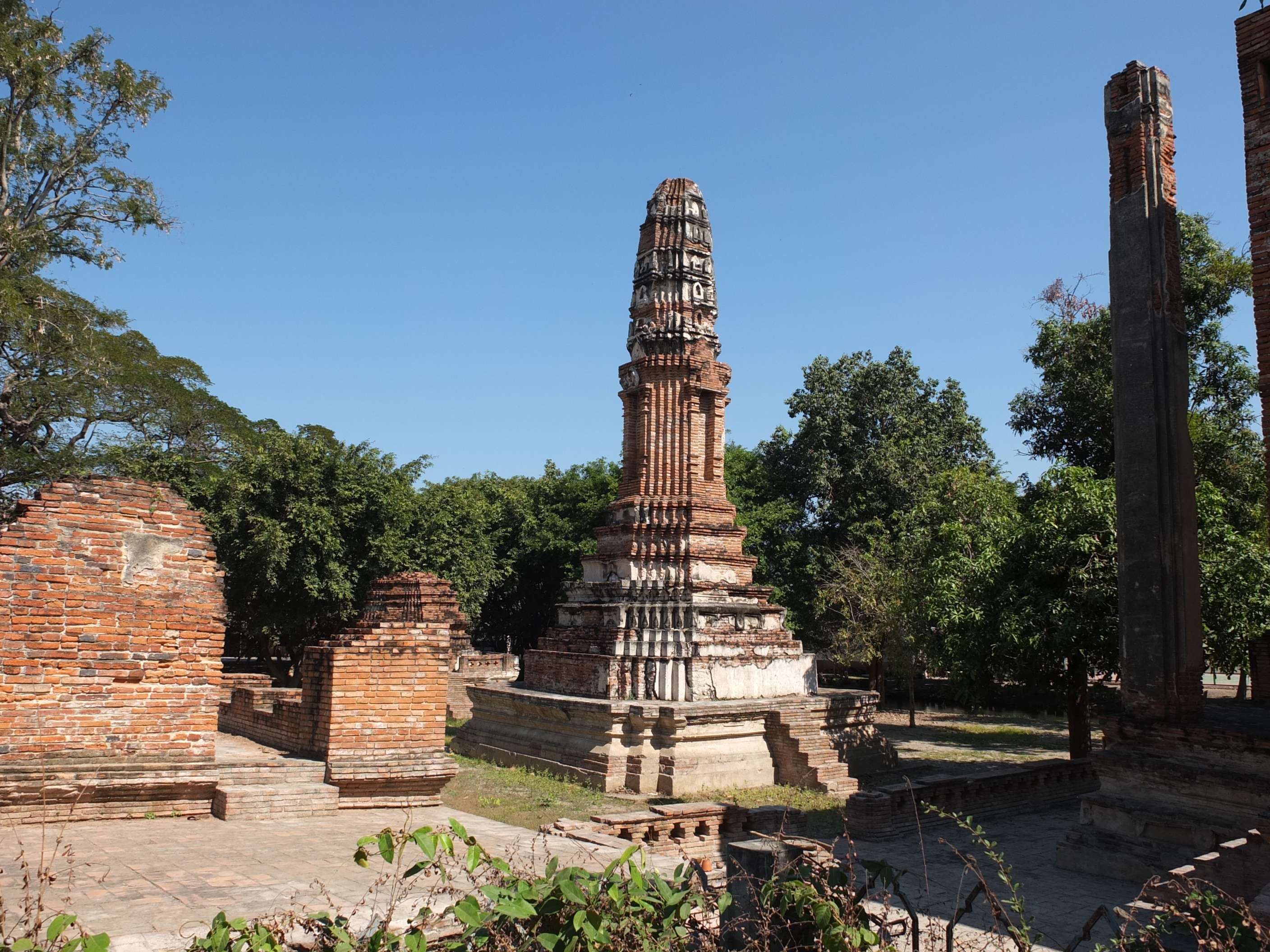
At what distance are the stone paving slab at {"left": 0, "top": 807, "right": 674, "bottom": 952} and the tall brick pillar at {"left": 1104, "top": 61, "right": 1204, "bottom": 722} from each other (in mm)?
5368

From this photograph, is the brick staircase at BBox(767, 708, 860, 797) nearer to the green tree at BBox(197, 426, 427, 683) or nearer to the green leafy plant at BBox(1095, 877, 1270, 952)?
the green leafy plant at BBox(1095, 877, 1270, 952)

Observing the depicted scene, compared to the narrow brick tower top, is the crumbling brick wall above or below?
below

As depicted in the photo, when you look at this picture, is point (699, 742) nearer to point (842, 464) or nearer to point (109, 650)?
point (109, 650)

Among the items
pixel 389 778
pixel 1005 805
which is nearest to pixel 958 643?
pixel 1005 805

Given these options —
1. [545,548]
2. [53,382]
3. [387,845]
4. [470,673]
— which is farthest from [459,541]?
[387,845]

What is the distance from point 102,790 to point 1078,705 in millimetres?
13498

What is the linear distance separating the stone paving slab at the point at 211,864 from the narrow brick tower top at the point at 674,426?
24.0 ft

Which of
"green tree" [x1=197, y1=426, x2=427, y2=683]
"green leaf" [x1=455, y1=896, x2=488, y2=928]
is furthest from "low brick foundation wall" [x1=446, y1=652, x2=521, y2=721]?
"green leaf" [x1=455, y1=896, x2=488, y2=928]

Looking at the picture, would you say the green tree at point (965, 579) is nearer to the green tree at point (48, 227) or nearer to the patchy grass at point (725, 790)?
the patchy grass at point (725, 790)

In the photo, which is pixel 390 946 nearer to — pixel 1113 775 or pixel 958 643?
pixel 1113 775

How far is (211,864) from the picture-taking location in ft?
21.3

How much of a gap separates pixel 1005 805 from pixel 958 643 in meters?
2.62

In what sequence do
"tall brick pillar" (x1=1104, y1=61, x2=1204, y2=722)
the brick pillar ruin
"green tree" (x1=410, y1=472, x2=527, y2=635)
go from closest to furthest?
1. the brick pillar ruin
2. "tall brick pillar" (x1=1104, y1=61, x2=1204, y2=722)
3. "green tree" (x1=410, y1=472, x2=527, y2=635)

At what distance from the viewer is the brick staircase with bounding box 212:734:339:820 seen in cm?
804
